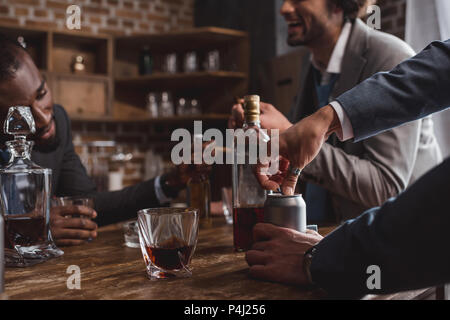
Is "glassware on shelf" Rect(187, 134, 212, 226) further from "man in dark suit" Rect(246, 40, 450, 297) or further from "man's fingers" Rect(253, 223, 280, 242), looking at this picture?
"man's fingers" Rect(253, 223, 280, 242)

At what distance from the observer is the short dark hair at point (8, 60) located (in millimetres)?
1046

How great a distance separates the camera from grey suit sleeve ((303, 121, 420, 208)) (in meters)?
1.27

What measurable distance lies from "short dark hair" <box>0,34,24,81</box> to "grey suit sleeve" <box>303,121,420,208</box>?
90cm

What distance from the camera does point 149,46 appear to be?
361 cm

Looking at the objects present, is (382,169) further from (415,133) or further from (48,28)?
(48,28)

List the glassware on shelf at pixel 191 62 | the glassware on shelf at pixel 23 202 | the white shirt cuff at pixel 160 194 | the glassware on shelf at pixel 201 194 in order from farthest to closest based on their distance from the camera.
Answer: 1. the glassware on shelf at pixel 191 62
2. the white shirt cuff at pixel 160 194
3. the glassware on shelf at pixel 201 194
4. the glassware on shelf at pixel 23 202

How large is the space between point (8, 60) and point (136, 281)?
77 cm

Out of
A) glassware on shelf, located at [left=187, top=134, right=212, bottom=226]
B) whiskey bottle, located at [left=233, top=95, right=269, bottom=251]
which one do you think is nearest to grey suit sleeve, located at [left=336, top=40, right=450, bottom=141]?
whiskey bottle, located at [left=233, top=95, right=269, bottom=251]

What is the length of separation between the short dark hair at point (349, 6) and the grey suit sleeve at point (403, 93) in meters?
0.92

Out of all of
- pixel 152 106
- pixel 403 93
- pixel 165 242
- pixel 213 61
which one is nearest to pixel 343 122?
pixel 403 93

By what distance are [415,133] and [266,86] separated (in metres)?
1.92

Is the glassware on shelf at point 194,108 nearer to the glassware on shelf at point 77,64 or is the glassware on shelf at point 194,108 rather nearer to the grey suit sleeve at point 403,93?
the glassware on shelf at point 77,64

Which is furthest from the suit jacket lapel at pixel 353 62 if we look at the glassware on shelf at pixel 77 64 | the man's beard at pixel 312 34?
the glassware on shelf at pixel 77 64

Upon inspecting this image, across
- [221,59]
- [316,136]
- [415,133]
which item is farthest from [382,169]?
[221,59]
